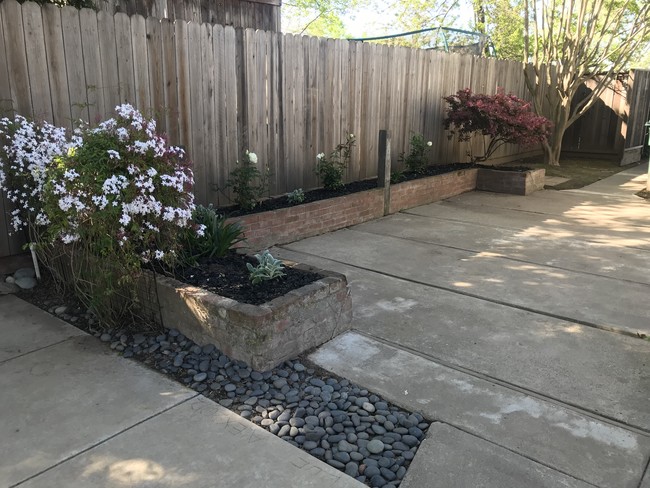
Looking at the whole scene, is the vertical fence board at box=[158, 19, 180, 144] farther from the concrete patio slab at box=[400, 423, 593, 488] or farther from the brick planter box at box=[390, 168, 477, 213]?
the concrete patio slab at box=[400, 423, 593, 488]

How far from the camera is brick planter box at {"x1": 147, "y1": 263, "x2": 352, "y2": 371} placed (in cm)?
326

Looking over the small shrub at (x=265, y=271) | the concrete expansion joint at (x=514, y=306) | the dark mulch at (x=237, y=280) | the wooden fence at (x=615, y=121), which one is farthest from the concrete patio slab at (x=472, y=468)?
the wooden fence at (x=615, y=121)

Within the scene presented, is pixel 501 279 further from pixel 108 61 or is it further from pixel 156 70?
pixel 108 61

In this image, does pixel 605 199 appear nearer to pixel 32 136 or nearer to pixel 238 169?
pixel 238 169

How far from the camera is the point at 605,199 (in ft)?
29.7

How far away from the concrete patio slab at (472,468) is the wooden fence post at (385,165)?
17.2 ft

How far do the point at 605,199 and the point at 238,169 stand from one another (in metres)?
6.35

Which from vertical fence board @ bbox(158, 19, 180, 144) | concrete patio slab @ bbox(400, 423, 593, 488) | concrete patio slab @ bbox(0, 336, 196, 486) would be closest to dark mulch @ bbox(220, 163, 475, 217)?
vertical fence board @ bbox(158, 19, 180, 144)

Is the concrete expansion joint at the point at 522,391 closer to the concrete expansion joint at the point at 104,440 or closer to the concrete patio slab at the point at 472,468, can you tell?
the concrete patio slab at the point at 472,468

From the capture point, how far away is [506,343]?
12.2 feet

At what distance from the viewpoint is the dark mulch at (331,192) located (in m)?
6.18

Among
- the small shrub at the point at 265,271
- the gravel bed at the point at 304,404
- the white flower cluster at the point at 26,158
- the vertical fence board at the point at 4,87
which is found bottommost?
the gravel bed at the point at 304,404

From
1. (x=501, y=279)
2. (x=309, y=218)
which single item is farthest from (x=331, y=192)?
(x=501, y=279)

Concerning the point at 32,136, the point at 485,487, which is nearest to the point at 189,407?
the point at 485,487
